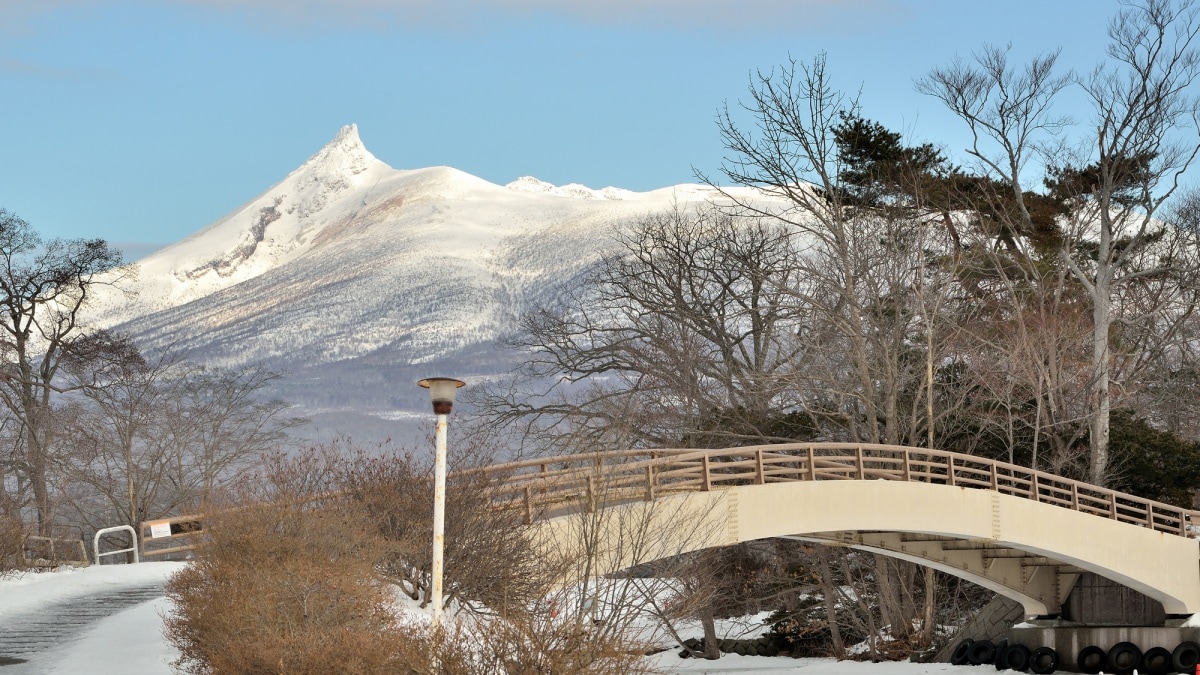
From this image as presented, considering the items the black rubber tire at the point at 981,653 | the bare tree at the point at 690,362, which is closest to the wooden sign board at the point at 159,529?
the bare tree at the point at 690,362

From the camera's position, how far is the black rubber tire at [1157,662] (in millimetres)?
35031

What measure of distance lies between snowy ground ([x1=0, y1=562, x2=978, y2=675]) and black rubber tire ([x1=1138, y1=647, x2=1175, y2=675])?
3984 millimetres

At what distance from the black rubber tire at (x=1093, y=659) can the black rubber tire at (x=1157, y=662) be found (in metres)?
0.92

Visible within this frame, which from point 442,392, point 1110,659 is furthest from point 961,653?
point 442,392

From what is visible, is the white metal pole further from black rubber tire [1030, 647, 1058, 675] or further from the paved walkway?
black rubber tire [1030, 647, 1058, 675]

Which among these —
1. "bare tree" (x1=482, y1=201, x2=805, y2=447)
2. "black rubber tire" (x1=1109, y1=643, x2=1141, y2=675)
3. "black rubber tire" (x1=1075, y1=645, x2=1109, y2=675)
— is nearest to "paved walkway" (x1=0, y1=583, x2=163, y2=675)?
"bare tree" (x1=482, y1=201, x2=805, y2=447)

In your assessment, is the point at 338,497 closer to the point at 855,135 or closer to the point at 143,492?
the point at 855,135

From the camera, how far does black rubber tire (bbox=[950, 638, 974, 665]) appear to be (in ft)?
123

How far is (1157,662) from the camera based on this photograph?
35.1 metres

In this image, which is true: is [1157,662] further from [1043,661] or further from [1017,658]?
[1017,658]

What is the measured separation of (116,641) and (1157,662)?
2423 centimetres

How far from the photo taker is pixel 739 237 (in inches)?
2089

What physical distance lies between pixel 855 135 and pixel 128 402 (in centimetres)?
3121

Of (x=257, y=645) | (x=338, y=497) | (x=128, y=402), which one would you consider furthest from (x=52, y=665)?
(x=128, y=402)
